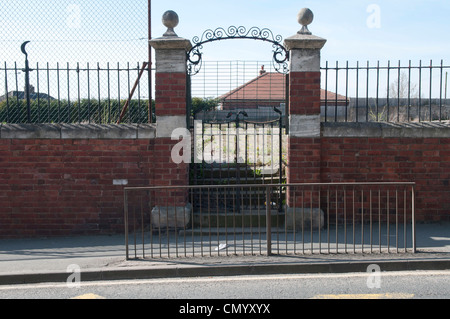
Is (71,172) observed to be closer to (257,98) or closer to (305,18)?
(257,98)

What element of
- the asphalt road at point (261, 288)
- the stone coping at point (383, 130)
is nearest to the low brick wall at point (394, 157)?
the stone coping at point (383, 130)

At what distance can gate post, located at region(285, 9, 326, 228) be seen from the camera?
7.39 meters

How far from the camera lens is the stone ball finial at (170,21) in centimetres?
747

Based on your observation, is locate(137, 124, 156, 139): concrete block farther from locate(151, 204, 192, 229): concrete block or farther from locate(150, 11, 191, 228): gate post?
locate(151, 204, 192, 229): concrete block

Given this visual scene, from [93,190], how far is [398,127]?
18.3ft

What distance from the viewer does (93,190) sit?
7598 mm

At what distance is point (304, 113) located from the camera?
743 cm

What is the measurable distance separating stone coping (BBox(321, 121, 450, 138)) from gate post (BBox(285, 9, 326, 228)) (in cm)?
31

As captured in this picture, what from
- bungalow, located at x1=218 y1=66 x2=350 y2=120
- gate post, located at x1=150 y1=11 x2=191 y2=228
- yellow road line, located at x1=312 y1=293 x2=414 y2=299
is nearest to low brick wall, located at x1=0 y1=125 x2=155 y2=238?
gate post, located at x1=150 y1=11 x2=191 y2=228

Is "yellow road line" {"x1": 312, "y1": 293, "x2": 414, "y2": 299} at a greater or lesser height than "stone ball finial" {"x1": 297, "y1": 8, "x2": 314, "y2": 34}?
lesser

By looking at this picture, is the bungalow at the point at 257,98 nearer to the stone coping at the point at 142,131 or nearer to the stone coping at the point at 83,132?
the stone coping at the point at 142,131

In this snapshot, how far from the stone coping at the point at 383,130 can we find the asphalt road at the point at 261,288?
2.90 m

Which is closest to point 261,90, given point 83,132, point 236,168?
point 236,168

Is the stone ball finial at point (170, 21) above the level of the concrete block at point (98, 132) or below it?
above
